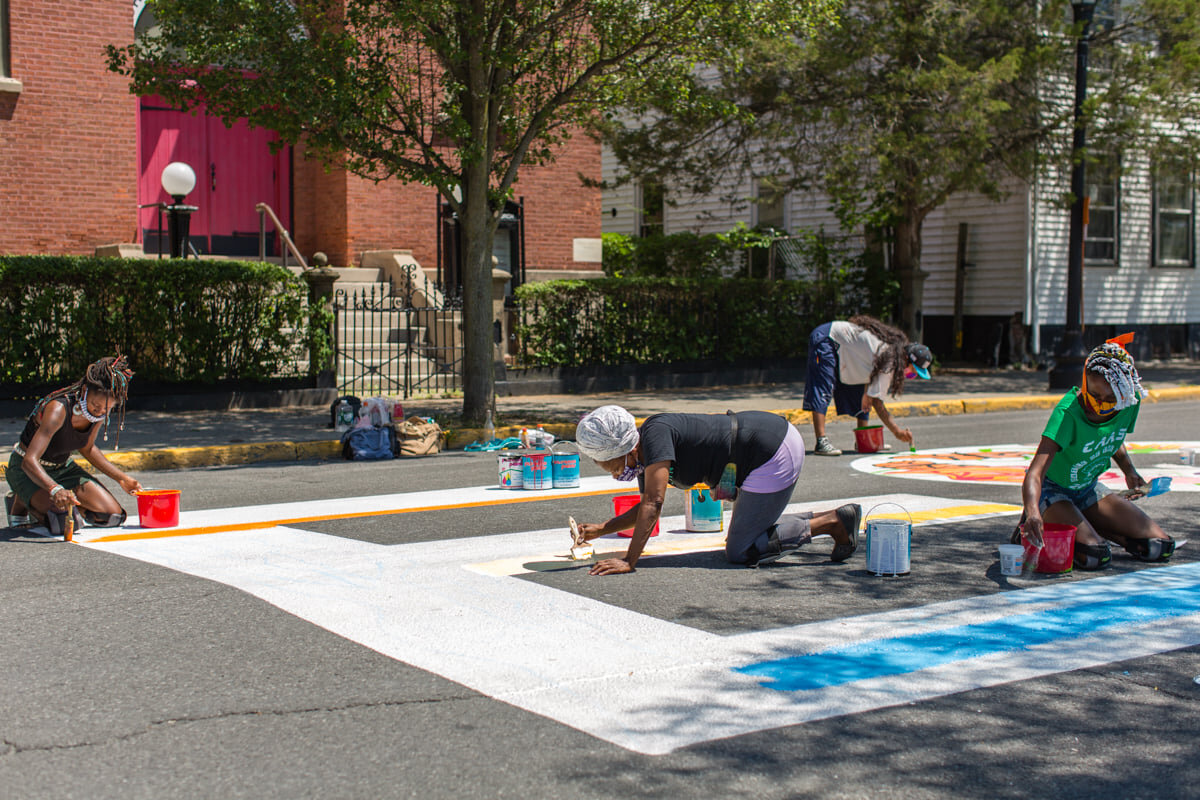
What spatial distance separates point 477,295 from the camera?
49.0 ft

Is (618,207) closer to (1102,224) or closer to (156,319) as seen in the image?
(1102,224)

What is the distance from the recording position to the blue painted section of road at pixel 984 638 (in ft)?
16.1

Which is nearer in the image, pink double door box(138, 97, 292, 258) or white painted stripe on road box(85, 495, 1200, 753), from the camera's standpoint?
white painted stripe on road box(85, 495, 1200, 753)

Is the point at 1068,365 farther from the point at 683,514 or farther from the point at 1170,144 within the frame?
the point at 683,514

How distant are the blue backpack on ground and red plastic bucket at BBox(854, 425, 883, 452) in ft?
16.0

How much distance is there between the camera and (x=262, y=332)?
16812 mm

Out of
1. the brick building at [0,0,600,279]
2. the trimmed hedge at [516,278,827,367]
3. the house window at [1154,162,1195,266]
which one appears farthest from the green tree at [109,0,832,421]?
the house window at [1154,162,1195,266]

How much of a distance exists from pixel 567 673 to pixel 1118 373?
11.3 feet

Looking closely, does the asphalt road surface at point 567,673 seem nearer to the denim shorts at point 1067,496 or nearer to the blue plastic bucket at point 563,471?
the denim shorts at point 1067,496

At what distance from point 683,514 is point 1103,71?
17.8 meters

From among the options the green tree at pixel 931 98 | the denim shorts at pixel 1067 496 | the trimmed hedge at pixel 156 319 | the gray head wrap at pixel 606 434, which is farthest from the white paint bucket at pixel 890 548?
the green tree at pixel 931 98

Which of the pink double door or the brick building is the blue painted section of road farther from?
the pink double door

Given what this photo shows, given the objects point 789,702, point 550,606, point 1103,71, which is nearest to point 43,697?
point 550,606

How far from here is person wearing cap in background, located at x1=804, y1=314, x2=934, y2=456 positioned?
11562mm
